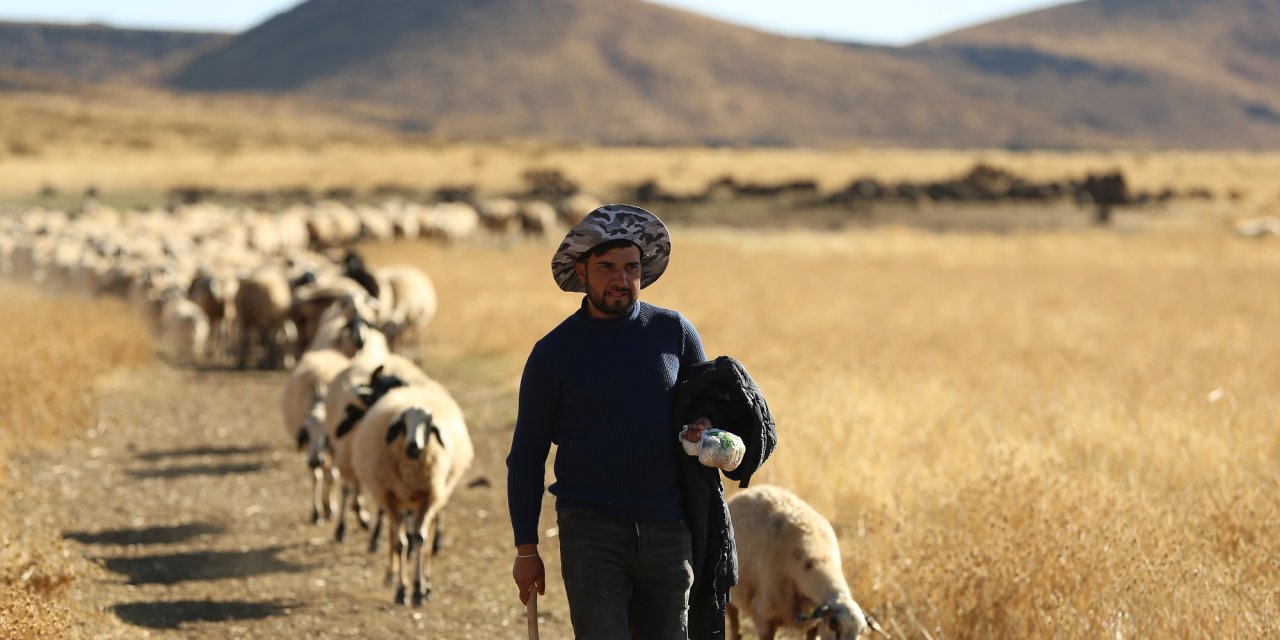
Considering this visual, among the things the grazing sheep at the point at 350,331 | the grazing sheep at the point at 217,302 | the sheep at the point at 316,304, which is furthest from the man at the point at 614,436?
the grazing sheep at the point at 217,302

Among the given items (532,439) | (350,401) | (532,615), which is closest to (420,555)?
(350,401)

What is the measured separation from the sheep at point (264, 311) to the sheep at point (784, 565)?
12.5 m

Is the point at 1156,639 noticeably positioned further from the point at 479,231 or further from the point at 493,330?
the point at 479,231

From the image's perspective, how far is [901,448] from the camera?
377 inches

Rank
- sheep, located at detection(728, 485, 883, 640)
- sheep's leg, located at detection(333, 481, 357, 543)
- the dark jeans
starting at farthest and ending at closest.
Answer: sheep's leg, located at detection(333, 481, 357, 543), sheep, located at detection(728, 485, 883, 640), the dark jeans

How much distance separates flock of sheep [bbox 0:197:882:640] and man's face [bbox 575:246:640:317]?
2137mm

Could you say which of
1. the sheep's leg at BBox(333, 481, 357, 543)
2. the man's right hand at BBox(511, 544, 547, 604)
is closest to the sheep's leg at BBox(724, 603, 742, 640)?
the man's right hand at BBox(511, 544, 547, 604)

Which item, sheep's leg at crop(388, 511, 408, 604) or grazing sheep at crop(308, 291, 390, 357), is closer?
sheep's leg at crop(388, 511, 408, 604)

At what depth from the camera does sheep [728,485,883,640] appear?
20.2 feet

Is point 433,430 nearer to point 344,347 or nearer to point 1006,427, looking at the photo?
point 1006,427

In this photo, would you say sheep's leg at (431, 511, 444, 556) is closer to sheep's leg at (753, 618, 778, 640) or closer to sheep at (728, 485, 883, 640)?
sheep at (728, 485, 883, 640)

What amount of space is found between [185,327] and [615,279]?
14689 mm

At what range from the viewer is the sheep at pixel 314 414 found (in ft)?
33.6

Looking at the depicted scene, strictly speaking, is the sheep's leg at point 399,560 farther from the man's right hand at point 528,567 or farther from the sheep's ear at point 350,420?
the man's right hand at point 528,567
